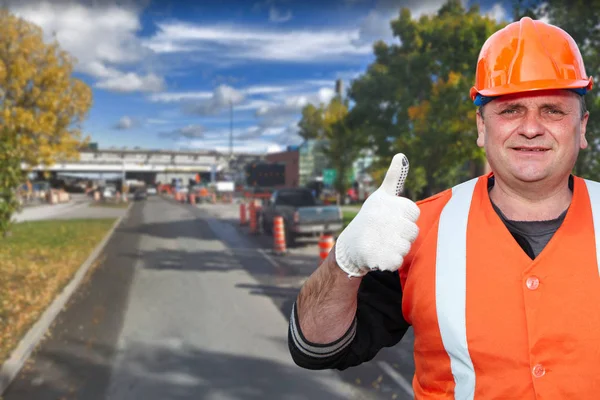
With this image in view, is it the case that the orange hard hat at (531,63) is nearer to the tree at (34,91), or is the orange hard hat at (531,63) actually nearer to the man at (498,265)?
the man at (498,265)

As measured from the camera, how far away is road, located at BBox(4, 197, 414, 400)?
5.82 metres

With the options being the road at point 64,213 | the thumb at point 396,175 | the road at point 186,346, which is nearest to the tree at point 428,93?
the road at point 186,346

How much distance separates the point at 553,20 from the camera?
A: 9570 mm

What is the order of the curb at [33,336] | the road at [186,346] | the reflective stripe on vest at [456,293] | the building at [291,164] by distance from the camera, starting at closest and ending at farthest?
1. the reflective stripe on vest at [456,293]
2. the road at [186,346]
3. the curb at [33,336]
4. the building at [291,164]

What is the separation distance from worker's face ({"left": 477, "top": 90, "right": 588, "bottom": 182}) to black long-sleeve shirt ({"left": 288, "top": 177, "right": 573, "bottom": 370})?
0.19 meters

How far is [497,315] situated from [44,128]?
66.1 feet

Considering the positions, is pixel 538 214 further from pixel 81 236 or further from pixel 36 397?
pixel 81 236

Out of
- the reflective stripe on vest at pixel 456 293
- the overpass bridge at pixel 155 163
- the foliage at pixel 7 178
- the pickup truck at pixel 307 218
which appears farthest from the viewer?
the overpass bridge at pixel 155 163

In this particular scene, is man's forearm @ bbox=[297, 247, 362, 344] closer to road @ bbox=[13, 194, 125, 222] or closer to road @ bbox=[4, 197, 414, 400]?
road @ bbox=[4, 197, 414, 400]

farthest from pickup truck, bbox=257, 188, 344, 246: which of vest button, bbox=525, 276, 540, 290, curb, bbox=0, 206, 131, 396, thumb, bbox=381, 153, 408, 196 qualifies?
vest button, bbox=525, 276, 540, 290

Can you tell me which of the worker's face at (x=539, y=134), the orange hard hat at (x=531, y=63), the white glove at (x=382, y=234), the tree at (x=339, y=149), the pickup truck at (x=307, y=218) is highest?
the tree at (x=339, y=149)

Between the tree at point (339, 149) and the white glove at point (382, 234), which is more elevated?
the tree at point (339, 149)

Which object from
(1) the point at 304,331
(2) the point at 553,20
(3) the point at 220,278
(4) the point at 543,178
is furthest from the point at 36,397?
(2) the point at 553,20

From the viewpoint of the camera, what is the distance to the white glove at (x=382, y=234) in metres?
1.76
